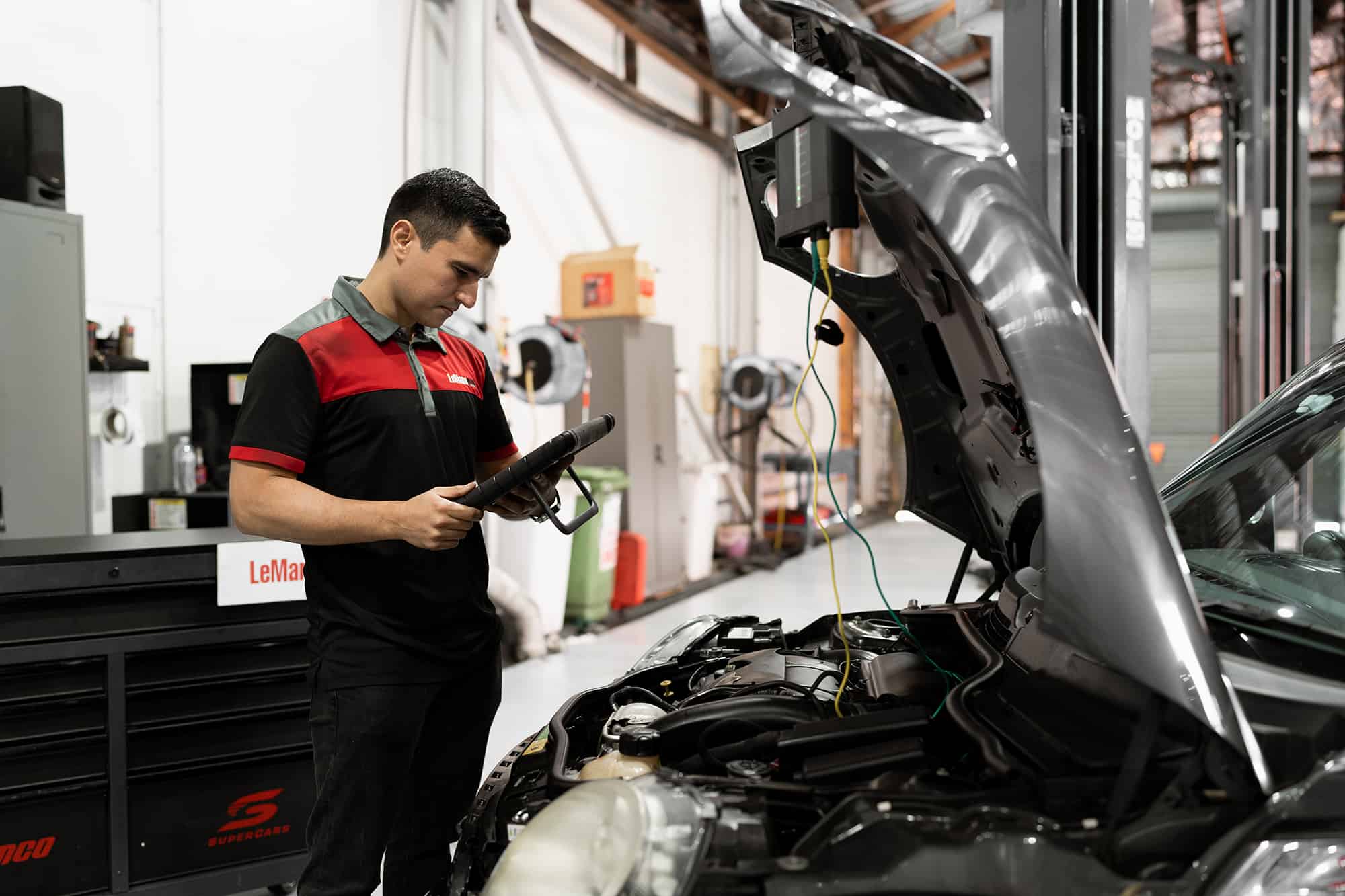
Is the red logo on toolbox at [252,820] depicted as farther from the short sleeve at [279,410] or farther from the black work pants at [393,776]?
the short sleeve at [279,410]

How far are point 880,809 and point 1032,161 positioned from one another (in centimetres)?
278

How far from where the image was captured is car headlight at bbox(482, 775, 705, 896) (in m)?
1.03

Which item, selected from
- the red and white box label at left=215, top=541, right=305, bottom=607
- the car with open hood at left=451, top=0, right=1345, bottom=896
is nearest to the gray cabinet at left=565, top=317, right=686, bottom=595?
the red and white box label at left=215, top=541, right=305, bottom=607

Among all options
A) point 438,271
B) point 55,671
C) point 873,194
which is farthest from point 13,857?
point 873,194

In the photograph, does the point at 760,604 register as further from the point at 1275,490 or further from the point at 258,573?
the point at 1275,490

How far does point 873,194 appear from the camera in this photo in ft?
4.58

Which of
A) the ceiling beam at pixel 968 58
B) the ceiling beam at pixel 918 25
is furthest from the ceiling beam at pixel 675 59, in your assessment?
the ceiling beam at pixel 968 58

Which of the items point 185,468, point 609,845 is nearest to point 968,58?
point 185,468

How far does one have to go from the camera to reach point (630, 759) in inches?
53.7

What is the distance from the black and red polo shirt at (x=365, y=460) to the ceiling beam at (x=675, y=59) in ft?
18.7

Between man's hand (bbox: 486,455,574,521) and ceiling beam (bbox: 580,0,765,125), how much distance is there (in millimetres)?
5757

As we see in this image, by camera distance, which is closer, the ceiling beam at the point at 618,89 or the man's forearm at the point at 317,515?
the man's forearm at the point at 317,515

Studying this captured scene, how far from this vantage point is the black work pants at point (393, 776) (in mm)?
1619

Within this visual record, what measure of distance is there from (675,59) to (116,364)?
5.57 metres
